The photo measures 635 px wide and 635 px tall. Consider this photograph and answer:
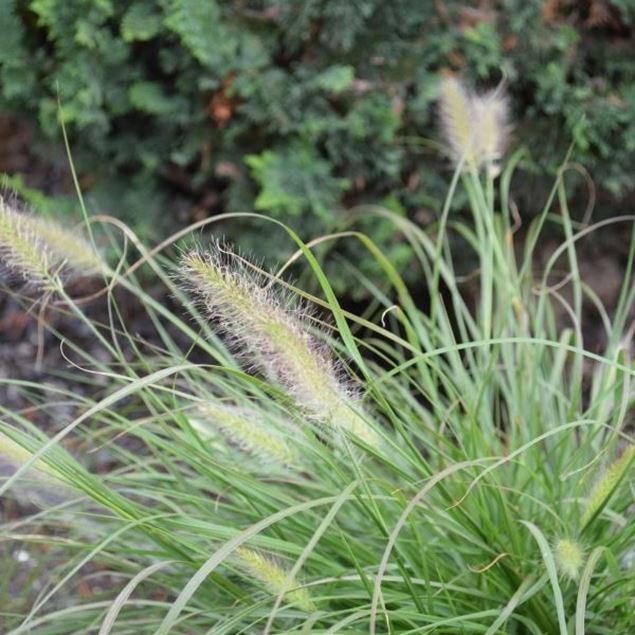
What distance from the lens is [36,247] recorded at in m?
1.55

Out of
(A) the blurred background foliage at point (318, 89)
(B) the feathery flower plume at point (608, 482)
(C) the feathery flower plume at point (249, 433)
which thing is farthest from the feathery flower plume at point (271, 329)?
(A) the blurred background foliage at point (318, 89)

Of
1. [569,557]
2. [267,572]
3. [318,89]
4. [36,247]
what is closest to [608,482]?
[569,557]

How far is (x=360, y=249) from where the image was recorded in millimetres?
3160

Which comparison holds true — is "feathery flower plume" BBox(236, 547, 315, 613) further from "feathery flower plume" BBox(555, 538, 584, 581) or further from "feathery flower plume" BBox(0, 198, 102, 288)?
"feathery flower plume" BBox(0, 198, 102, 288)

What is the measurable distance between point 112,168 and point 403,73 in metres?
1.07

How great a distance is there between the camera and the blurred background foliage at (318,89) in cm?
292

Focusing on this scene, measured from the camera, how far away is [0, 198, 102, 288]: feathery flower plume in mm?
1499

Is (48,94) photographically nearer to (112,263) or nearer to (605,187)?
(112,263)

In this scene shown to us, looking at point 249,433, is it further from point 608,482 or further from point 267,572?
point 608,482

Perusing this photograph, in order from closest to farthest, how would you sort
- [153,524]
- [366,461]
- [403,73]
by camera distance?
[153,524] < [366,461] < [403,73]

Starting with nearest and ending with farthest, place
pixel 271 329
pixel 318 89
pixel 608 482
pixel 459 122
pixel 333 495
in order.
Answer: pixel 271 329, pixel 608 482, pixel 333 495, pixel 459 122, pixel 318 89

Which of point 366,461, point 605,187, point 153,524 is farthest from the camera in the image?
point 605,187

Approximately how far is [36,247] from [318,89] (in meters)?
1.60

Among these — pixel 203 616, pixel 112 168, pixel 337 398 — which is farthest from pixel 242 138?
pixel 337 398
